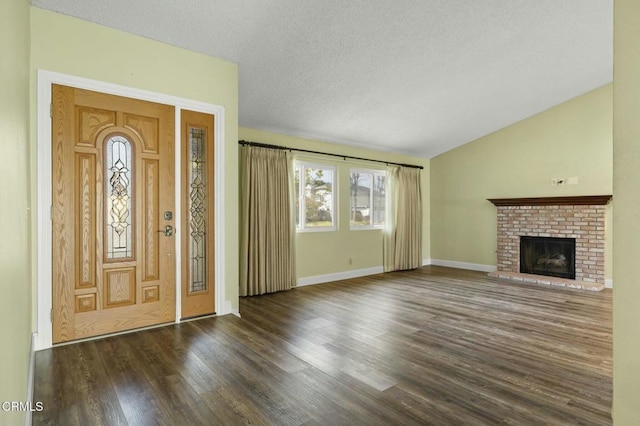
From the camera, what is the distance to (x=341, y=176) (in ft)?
20.6

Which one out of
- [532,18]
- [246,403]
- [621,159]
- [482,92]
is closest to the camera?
[621,159]

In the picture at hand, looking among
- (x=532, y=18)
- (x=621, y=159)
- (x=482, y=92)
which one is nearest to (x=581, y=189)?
(x=482, y=92)

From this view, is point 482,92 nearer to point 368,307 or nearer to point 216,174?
point 368,307

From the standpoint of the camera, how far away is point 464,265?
740cm

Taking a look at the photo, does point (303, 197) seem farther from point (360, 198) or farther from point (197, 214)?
point (197, 214)

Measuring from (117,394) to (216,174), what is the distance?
223 cm

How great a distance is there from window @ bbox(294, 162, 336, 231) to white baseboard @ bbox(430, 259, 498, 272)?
319 centimetres

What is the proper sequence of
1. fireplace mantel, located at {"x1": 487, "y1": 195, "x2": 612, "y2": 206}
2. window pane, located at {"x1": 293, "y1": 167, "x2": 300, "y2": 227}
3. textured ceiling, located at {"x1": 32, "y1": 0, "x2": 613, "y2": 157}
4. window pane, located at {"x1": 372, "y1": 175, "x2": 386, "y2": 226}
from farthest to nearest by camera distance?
window pane, located at {"x1": 372, "y1": 175, "x2": 386, "y2": 226} < window pane, located at {"x1": 293, "y1": 167, "x2": 300, "y2": 227} < fireplace mantel, located at {"x1": 487, "y1": 195, "x2": 612, "y2": 206} < textured ceiling, located at {"x1": 32, "y1": 0, "x2": 613, "y2": 157}

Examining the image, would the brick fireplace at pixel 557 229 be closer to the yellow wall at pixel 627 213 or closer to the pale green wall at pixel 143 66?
the pale green wall at pixel 143 66

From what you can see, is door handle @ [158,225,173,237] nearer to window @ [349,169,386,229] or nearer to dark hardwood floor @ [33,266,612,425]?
dark hardwood floor @ [33,266,612,425]

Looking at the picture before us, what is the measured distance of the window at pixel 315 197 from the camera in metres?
5.75

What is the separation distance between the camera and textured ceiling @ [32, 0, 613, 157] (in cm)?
309

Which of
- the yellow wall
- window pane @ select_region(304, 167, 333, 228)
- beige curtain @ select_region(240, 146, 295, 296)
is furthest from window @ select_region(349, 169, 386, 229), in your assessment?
the yellow wall

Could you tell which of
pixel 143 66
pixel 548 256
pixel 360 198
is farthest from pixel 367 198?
pixel 143 66
